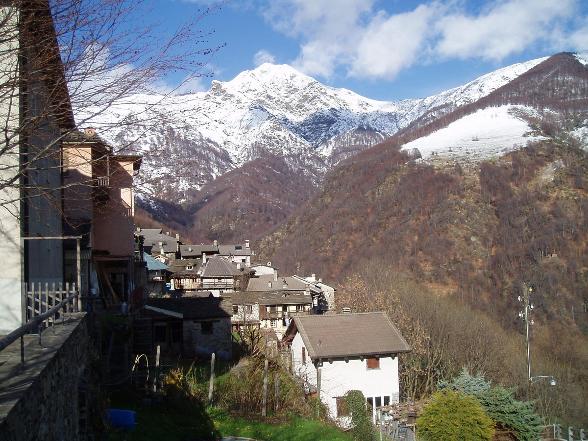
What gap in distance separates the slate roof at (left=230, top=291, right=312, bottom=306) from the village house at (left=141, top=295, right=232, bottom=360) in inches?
577

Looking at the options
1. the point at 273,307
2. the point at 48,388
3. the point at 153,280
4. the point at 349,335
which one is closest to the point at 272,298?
the point at 273,307

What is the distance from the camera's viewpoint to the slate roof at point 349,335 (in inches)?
938

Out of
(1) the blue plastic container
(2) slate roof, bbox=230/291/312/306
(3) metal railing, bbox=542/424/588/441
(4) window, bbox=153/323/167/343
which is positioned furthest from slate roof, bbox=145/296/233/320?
(3) metal railing, bbox=542/424/588/441

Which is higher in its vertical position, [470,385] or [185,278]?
[185,278]

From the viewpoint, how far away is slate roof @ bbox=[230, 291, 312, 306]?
41219 mm

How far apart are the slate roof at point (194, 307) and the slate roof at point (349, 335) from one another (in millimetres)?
3460

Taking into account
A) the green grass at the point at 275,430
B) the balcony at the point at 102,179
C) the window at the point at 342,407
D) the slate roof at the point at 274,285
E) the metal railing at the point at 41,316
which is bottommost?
the window at the point at 342,407

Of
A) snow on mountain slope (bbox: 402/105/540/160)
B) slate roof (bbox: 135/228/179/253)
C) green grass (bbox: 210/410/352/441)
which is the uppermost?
snow on mountain slope (bbox: 402/105/540/160)

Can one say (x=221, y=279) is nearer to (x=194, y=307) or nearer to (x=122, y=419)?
(x=194, y=307)

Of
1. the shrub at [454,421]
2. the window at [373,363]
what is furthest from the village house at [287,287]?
the shrub at [454,421]

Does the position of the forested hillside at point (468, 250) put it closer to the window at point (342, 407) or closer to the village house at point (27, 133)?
the window at point (342, 407)

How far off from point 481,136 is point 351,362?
113 m

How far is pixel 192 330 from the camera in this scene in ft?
83.6

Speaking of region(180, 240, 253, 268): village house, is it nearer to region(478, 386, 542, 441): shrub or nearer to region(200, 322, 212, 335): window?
region(200, 322, 212, 335): window
